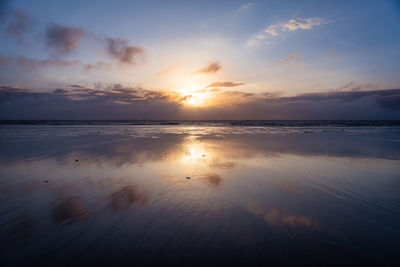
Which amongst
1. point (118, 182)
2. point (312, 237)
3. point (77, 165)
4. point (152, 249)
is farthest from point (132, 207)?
point (77, 165)

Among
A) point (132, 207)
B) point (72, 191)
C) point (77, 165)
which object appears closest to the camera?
point (132, 207)

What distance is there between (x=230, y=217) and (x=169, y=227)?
1.36 metres

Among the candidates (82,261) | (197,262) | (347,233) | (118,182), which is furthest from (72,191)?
(347,233)

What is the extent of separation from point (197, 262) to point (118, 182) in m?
4.57

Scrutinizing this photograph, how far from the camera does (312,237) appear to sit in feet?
11.6

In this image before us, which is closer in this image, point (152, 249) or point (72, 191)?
point (152, 249)

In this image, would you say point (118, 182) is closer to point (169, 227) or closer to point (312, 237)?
point (169, 227)

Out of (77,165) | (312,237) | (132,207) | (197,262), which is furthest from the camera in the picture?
(77,165)

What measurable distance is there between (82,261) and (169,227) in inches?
59.6

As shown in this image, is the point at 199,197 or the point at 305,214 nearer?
the point at 305,214

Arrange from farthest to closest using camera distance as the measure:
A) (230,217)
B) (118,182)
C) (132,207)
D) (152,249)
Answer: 1. (118,182)
2. (132,207)
3. (230,217)
4. (152,249)

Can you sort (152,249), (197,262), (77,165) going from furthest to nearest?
1. (77,165)
2. (152,249)
3. (197,262)

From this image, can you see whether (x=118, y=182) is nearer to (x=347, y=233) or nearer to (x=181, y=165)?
(x=181, y=165)

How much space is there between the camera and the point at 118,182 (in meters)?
6.57
